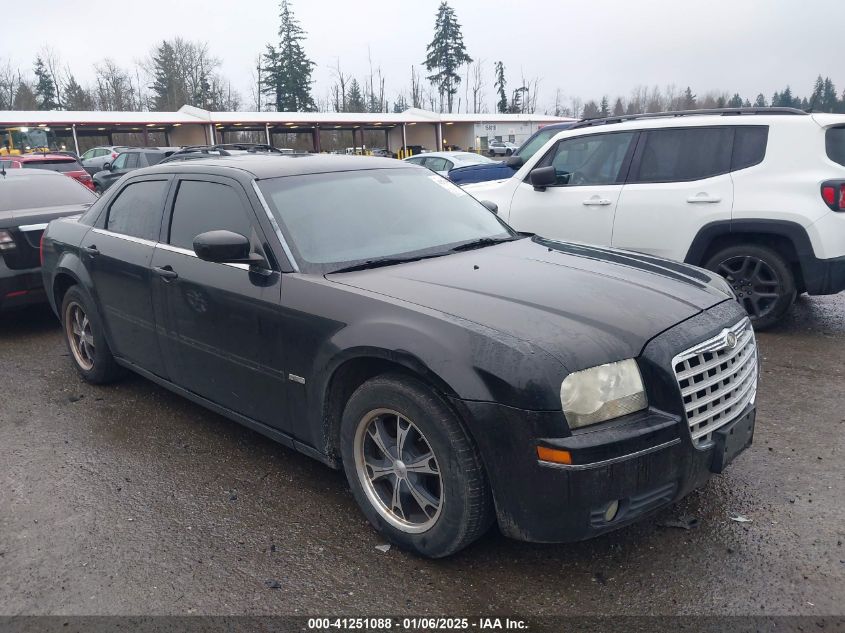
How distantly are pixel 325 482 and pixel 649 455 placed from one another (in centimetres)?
184

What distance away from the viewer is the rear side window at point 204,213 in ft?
12.3

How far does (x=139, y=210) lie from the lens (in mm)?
4590

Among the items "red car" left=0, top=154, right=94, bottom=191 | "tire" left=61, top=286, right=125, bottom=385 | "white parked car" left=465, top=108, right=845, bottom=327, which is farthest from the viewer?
"red car" left=0, top=154, right=94, bottom=191

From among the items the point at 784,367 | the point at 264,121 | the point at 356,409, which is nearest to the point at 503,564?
the point at 356,409

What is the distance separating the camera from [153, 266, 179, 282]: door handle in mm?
4000

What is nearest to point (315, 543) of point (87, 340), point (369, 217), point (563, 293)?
point (563, 293)

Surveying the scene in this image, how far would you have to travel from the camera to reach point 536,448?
249cm

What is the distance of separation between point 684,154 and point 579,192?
101cm

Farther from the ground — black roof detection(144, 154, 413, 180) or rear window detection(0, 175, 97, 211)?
black roof detection(144, 154, 413, 180)

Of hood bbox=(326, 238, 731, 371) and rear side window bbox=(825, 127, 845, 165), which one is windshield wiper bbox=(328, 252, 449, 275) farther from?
rear side window bbox=(825, 127, 845, 165)

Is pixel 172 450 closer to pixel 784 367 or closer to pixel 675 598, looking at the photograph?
pixel 675 598

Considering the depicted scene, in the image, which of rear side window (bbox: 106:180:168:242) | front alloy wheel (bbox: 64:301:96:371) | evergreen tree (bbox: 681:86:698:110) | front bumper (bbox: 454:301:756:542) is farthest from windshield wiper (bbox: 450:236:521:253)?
evergreen tree (bbox: 681:86:698:110)

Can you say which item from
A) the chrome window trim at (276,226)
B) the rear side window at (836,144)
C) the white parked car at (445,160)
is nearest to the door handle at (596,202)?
the rear side window at (836,144)

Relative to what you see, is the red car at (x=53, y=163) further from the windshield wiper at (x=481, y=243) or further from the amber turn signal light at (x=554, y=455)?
the amber turn signal light at (x=554, y=455)
